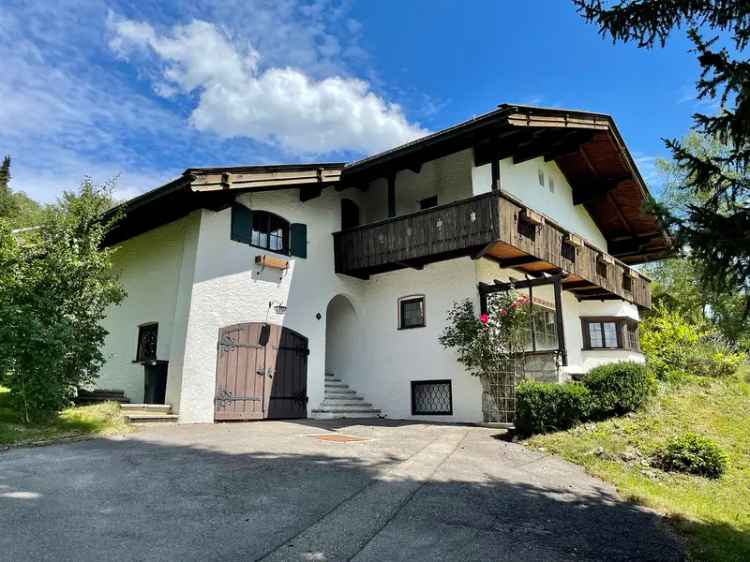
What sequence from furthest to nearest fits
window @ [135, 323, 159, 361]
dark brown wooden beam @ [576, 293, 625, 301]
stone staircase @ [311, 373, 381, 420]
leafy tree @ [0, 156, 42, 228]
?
leafy tree @ [0, 156, 42, 228] → dark brown wooden beam @ [576, 293, 625, 301] → stone staircase @ [311, 373, 381, 420] → window @ [135, 323, 159, 361]

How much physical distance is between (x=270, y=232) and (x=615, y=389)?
799cm

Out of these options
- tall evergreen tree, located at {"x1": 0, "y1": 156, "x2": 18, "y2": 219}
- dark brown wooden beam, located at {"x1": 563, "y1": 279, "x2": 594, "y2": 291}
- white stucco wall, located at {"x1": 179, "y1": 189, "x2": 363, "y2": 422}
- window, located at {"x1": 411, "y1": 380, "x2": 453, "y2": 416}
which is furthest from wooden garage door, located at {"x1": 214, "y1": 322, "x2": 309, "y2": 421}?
tall evergreen tree, located at {"x1": 0, "y1": 156, "x2": 18, "y2": 219}

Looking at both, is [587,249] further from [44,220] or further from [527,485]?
[44,220]

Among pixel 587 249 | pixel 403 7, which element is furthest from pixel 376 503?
pixel 587 249

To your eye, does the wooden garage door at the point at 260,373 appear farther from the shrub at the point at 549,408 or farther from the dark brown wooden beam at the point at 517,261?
the shrub at the point at 549,408

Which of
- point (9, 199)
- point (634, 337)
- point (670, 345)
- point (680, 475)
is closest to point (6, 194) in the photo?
point (9, 199)

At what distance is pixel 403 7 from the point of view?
10023 millimetres

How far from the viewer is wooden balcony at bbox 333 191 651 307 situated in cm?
1102

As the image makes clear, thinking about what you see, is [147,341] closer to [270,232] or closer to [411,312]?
[270,232]

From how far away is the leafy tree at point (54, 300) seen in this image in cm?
810

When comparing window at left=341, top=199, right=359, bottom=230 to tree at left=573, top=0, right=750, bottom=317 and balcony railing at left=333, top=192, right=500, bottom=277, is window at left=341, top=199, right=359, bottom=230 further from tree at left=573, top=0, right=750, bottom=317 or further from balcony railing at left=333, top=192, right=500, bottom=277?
tree at left=573, top=0, right=750, bottom=317

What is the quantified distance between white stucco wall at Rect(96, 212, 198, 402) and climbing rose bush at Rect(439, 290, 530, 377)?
19.4ft

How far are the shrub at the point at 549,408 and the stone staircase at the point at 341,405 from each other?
4.67 metres

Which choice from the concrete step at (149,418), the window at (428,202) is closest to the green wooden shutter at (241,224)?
the concrete step at (149,418)
